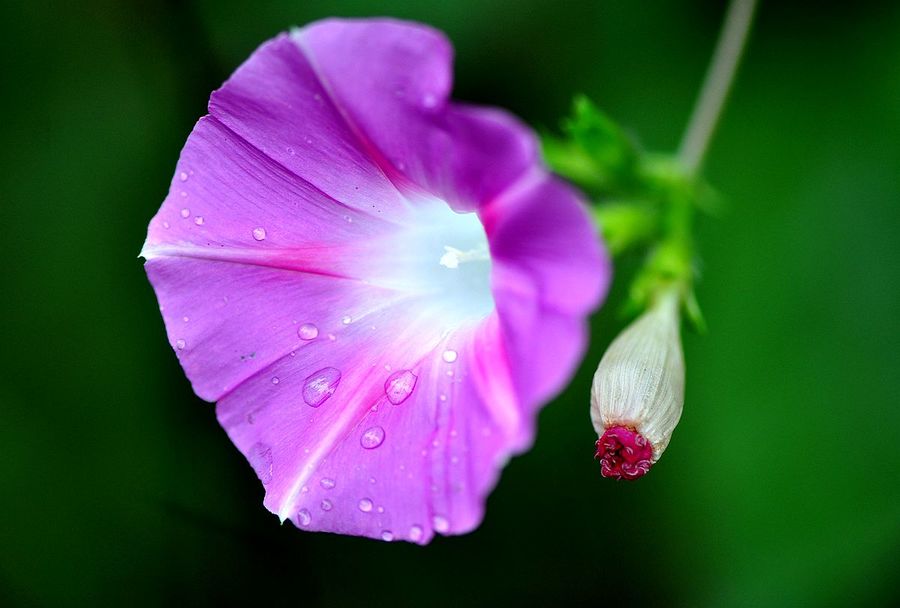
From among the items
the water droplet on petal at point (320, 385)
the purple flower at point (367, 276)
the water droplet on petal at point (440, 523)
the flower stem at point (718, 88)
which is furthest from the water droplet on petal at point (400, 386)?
the flower stem at point (718, 88)

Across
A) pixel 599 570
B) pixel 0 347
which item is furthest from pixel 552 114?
pixel 0 347

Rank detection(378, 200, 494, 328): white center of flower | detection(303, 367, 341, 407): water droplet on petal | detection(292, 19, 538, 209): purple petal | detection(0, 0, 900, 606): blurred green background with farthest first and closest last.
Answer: detection(0, 0, 900, 606): blurred green background → detection(378, 200, 494, 328): white center of flower → detection(303, 367, 341, 407): water droplet on petal → detection(292, 19, 538, 209): purple petal

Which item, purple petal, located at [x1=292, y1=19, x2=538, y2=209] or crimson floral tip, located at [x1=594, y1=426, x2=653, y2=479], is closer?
purple petal, located at [x1=292, y1=19, x2=538, y2=209]

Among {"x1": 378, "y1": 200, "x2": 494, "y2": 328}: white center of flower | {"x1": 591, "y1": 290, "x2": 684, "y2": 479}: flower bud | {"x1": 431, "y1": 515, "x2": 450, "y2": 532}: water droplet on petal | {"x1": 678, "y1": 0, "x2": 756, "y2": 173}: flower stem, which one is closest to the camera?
{"x1": 431, "y1": 515, "x2": 450, "y2": 532}: water droplet on petal

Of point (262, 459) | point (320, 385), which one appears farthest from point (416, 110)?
point (262, 459)

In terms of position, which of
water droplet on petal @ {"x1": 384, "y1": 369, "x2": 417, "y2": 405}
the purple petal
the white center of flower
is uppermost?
the purple petal

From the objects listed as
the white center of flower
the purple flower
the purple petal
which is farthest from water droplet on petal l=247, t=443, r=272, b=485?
the purple petal

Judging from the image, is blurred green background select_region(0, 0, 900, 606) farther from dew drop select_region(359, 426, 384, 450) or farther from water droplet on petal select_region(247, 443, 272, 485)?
dew drop select_region(359, 426, 384, 450)

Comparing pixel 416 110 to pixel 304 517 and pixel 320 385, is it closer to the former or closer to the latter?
pixel 320 385

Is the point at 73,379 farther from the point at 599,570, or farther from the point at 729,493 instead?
the point at 729,493
